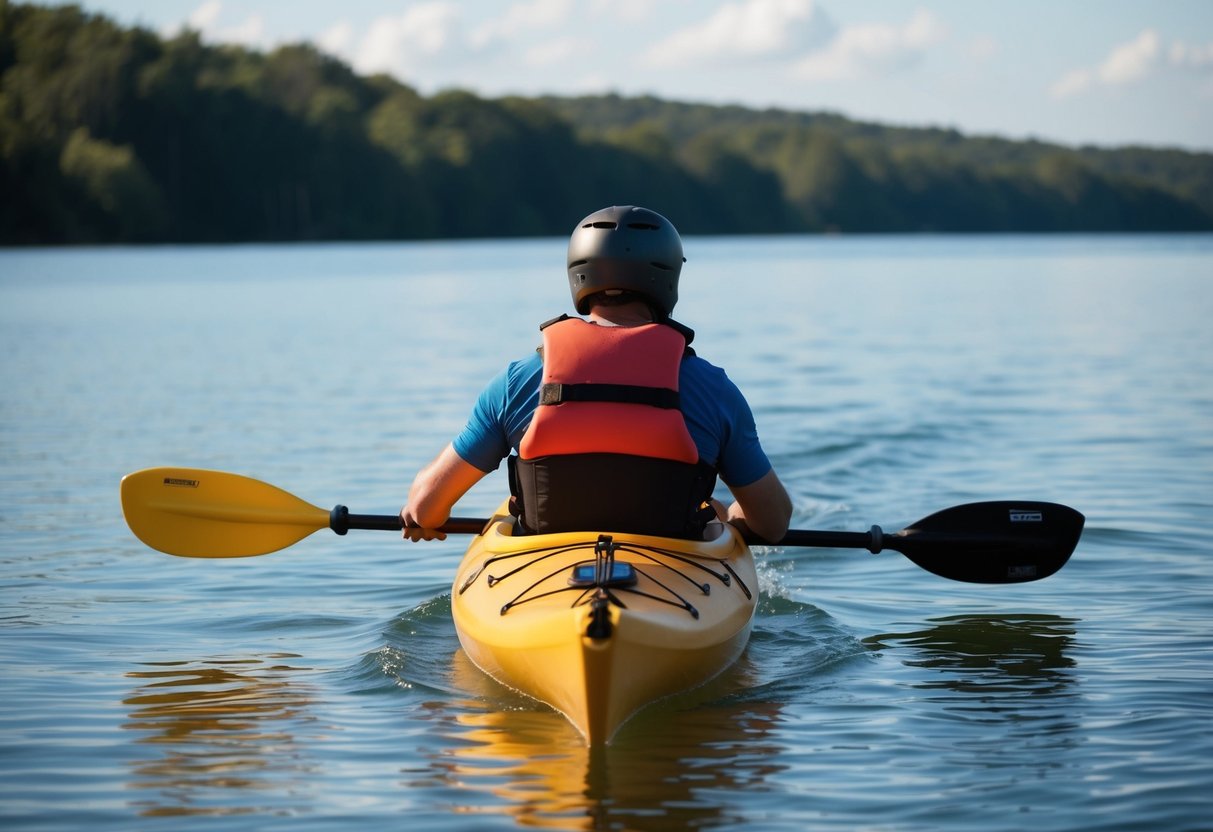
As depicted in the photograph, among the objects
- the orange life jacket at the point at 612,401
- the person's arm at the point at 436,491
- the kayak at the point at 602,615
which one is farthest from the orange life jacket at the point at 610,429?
the person's arm at the point at 436,491

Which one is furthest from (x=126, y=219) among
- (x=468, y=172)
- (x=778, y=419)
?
(x=778, y=419)

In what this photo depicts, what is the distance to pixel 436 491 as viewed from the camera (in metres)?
5.52

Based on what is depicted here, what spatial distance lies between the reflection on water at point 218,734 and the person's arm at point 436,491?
30.4 inches

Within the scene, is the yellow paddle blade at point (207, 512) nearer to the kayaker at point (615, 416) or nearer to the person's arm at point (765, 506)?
the kayaker at point (615, 416)

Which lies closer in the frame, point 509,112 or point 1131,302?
point 1131,302

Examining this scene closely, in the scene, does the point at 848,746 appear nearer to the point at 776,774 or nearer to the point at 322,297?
the point at 776,774

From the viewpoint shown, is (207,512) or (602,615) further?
(207,512)

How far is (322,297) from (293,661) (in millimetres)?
28318

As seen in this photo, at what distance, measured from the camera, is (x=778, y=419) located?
14.0 metres

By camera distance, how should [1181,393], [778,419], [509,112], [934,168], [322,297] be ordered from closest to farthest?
[778,419] < [1181,393] < [322,297] < [509,112] < [934,168]

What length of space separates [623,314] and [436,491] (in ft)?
3.15

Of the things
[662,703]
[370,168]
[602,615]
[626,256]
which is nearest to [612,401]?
[626,256]

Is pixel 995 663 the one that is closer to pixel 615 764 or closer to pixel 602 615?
pixel 615 764

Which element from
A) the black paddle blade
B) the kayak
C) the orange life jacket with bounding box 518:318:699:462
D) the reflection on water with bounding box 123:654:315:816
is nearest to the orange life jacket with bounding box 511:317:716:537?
the orange life jacket with bounding box 518:318:699:462
